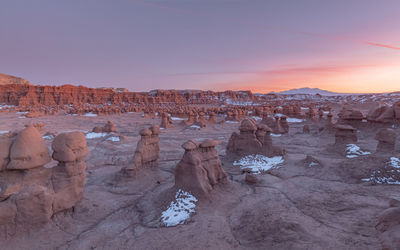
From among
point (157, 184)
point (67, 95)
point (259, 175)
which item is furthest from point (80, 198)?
point (67, 95)

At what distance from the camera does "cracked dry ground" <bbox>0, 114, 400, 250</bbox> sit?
630 cm

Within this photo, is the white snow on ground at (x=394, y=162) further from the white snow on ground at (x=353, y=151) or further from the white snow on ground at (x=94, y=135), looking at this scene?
the white snow on ground at (x=94, y=135)

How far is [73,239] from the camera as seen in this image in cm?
677

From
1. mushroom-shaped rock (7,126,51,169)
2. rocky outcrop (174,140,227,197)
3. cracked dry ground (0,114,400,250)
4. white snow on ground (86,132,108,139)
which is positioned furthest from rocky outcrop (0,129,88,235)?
A: white snow on ground (86,132,108,139)

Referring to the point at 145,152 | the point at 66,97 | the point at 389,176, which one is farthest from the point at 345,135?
the point at 66,97

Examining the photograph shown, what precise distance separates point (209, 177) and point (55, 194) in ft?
18.7

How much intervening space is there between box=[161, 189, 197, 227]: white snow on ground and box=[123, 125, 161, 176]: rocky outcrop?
3.85 metres

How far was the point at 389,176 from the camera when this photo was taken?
10.4 m

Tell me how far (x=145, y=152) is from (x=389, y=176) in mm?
12124

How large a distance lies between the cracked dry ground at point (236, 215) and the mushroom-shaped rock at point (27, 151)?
6.73 feet

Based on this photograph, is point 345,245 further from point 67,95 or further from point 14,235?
point 67,95

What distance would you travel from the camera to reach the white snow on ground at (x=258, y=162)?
13.6 metres

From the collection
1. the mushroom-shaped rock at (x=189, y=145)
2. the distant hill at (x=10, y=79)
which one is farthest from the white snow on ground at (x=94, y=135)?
the distant hill at (x=10, y=79)

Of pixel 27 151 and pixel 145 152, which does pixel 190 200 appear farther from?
pixel 27 151
